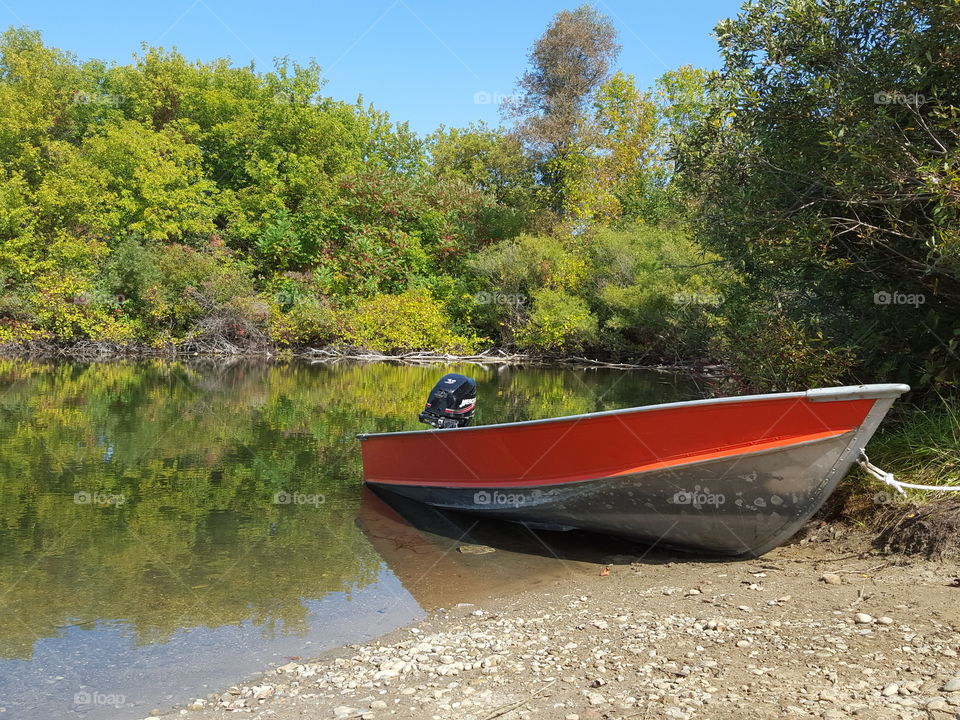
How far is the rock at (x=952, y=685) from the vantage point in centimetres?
391

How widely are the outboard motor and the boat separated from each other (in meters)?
0.81

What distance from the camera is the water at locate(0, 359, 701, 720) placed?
527 cm

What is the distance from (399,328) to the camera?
32.2 metres

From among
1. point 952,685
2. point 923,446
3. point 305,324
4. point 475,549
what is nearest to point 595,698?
point 952,685

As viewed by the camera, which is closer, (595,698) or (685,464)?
(595,698)

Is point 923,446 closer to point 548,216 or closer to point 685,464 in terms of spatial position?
point 685,464

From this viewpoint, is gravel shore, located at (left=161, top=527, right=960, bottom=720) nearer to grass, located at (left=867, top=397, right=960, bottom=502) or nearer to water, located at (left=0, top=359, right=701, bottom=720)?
water, located at (left=0, top=359, right=701, bottom=720)

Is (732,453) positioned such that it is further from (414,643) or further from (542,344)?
(542,344)

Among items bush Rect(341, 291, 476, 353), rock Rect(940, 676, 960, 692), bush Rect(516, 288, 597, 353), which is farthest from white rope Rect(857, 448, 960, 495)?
bush Rect(341, 291, 476, 353)

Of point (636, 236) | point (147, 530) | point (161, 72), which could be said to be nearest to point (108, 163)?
point (161, 72)

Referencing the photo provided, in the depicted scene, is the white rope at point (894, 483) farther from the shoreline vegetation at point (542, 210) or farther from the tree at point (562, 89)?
the tree at point (562, 89)

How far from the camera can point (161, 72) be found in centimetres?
4144

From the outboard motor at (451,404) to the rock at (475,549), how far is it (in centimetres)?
173

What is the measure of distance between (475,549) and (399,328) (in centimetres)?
2456
